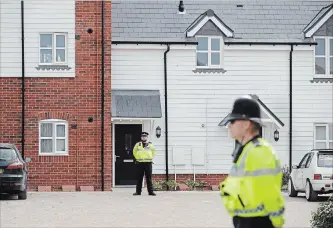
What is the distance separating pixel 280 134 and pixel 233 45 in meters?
3.76

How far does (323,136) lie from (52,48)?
10.8 meters

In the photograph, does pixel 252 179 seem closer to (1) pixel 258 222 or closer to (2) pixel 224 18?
(1) pixel 258 222

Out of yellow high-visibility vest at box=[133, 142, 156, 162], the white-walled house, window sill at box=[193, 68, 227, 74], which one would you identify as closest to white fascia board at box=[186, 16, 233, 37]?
the white-walled house

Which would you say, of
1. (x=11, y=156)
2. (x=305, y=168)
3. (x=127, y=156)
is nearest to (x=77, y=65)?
(x=127, y=156)

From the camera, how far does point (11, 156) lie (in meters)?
24.7

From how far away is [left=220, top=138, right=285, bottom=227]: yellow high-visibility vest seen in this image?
762 cm

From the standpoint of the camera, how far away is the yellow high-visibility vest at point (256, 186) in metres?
7.62

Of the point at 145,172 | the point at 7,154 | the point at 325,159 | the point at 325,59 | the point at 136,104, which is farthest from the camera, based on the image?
the point at 325,59

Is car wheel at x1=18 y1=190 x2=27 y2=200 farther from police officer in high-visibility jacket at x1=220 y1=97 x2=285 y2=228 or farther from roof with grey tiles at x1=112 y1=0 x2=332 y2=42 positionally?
police officer in high-visibility jacket at x1=220 y1=97 x2=285 y2=228

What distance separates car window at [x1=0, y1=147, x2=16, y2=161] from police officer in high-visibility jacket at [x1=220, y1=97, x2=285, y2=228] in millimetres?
17310

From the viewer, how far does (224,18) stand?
116 feet

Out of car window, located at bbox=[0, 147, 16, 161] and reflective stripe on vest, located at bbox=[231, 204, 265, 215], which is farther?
car window, located at bbox=[0, 147, 16, 161]

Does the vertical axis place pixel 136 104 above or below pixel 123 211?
above

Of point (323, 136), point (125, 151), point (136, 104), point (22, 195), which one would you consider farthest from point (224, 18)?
point (22, 195)
